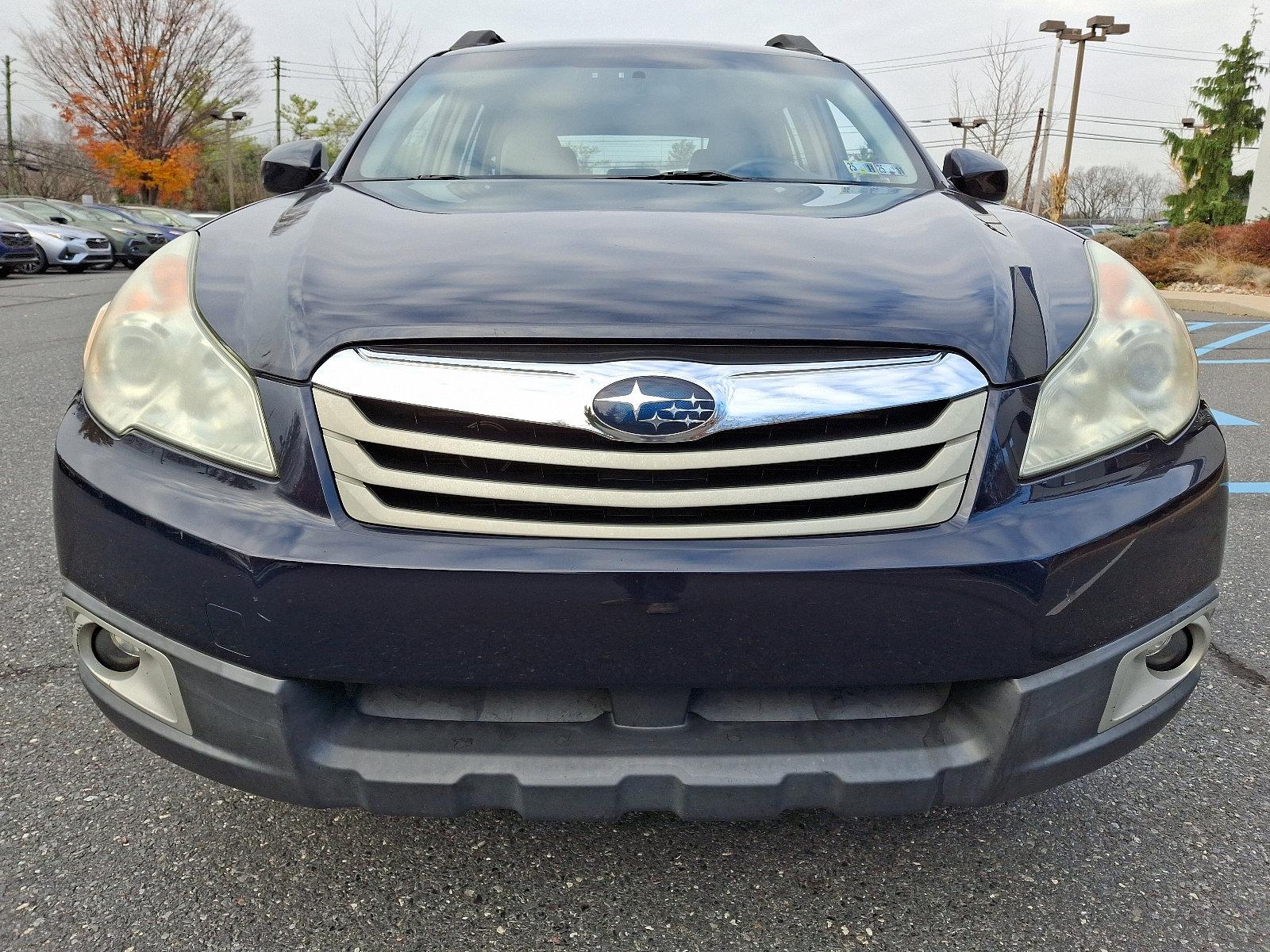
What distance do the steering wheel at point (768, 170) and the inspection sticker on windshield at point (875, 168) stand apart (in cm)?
14

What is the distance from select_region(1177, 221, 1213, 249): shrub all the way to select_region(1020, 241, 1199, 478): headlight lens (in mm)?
19081

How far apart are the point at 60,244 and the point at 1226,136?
140 ft

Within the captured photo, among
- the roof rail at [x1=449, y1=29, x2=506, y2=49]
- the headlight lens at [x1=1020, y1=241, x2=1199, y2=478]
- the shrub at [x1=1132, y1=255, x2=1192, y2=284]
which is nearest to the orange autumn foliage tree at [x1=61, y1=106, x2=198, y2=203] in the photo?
the shrub at [x1=1132, y1=255, x2=1192, y2=284]

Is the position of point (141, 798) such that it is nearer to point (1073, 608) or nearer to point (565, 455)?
point (565, 455)

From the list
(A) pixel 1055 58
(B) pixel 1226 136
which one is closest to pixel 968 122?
(A) pixel 1055 58

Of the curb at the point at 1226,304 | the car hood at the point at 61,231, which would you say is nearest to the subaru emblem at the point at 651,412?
the curb at the point at 1226,304

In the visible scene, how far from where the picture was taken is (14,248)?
1662 cm

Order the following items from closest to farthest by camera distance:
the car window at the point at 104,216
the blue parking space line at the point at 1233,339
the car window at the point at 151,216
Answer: the blue parking space line at the point at 1233,339 < the car window at the point at 104,216 < the car window at the point at 151,216

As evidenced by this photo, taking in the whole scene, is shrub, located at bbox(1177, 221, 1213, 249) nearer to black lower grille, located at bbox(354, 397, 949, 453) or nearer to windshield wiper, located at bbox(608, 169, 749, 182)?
windshield wiper, located at bbox(608, 169, 749, 182)

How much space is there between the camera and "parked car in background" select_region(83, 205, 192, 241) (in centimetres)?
2327

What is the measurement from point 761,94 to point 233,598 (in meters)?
2.12

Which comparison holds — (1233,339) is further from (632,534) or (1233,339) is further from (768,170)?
(632,534)

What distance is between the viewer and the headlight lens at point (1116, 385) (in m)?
1.49

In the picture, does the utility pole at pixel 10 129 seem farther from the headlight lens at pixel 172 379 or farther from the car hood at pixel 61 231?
the headlight lens at pixel 172 379
